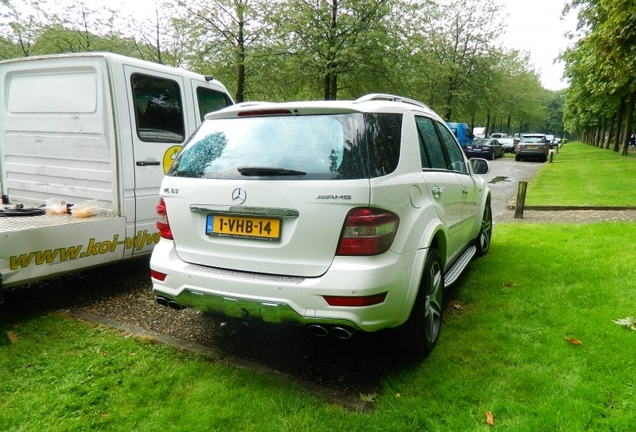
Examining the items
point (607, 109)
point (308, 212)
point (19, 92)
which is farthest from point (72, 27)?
point (607, 109)

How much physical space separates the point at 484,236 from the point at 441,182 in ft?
8.29

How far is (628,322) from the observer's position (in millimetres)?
3609

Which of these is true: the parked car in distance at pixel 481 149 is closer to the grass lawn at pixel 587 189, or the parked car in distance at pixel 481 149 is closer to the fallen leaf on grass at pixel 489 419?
the grass lawn at pixel 587 189

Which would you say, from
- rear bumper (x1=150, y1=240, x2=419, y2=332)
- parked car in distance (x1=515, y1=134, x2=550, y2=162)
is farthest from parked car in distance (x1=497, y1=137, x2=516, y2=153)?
rear bumper (x1=150, y1=240, x2=419, y2=332)

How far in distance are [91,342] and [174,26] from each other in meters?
17.2

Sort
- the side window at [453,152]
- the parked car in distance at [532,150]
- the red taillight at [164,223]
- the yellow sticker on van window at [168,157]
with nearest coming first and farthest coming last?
the red taillight at [164,223]
the side window at [453,152]
the yellow sticker on van window at [168,157]
the parked car in distance at [532,150]

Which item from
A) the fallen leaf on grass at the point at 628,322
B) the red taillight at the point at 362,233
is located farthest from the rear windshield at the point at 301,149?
the fallen leaf on grass at the point at 628,322

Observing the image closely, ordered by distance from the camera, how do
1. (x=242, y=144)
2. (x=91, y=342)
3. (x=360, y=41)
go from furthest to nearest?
(x=360, y=41) < (x=91, y=342) < (x=242, y=144)

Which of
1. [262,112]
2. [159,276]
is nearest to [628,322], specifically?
[262,112]

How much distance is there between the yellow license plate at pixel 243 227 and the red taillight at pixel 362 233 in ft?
1.38

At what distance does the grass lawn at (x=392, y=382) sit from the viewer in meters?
2.51

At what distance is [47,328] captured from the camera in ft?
12.0

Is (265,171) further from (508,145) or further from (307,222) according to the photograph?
(508,145)

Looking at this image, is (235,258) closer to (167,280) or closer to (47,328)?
(167,280)
